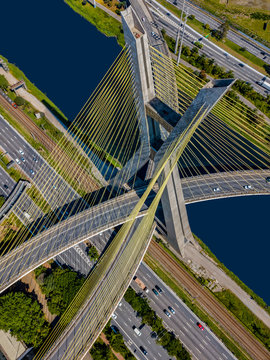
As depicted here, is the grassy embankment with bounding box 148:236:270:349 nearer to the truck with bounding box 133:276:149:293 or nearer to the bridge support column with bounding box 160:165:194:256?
the bridge support column with bounding box 160:165:194:256

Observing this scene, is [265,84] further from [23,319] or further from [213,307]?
[23,319]

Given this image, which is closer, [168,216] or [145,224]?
[145,224]

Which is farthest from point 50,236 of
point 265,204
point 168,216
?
point 265,204

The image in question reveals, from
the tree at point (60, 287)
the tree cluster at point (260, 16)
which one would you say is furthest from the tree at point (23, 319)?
the tree cluster at point (260, 16)

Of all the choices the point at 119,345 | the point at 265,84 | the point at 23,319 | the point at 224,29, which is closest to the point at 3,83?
the point at 23,319

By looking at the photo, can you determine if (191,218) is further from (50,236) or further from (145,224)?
(50,236)

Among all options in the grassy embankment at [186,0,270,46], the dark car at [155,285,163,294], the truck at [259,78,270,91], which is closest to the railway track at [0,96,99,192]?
the dark car at [155,285,163,294]

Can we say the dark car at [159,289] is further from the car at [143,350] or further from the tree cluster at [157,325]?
the car at [143,350]
